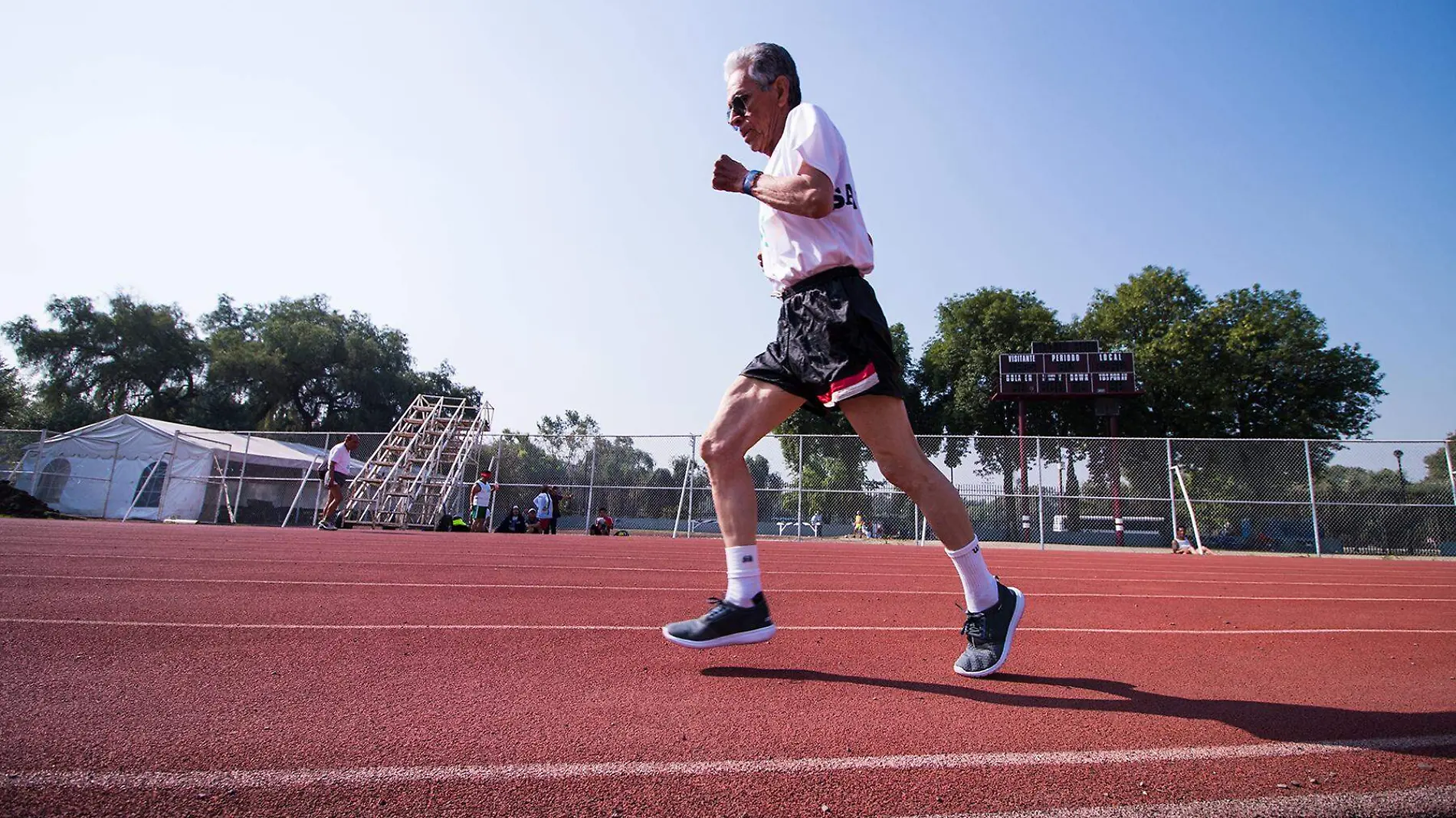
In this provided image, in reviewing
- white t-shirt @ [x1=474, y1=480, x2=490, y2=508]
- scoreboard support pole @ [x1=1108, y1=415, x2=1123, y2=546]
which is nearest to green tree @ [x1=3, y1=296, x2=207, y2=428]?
white t-shirt @ [x1=474, y1=480, x2=490, y2=508]

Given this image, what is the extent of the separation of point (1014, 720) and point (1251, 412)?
1573 inches

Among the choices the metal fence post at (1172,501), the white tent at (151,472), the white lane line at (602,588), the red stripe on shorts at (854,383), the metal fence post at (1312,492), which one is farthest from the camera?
the white tent at (151,472)

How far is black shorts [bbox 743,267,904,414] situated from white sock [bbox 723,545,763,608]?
0.58 m

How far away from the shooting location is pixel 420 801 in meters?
1.29

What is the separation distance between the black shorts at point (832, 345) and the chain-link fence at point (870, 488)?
12316 mm

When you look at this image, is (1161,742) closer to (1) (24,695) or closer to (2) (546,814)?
(2) (546,814)

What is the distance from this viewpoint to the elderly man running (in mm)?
2342

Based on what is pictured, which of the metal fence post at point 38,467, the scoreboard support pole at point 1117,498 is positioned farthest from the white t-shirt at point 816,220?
the metal fence post at point 38,467

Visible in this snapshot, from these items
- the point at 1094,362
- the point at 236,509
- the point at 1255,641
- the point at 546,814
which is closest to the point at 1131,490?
the point at 1094,362

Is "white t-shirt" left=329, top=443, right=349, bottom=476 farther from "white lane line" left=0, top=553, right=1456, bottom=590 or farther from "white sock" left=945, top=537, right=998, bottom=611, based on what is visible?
"white sock" left=945, top=537, right=998, bottom=611

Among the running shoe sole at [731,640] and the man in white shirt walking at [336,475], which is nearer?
the running shoe sole at [731,640]

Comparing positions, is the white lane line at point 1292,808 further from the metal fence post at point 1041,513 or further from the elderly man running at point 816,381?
the metal fence post at point 1041,513

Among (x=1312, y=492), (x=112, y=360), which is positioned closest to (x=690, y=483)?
(x=1312, y=492)

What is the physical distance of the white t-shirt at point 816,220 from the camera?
241 cm
